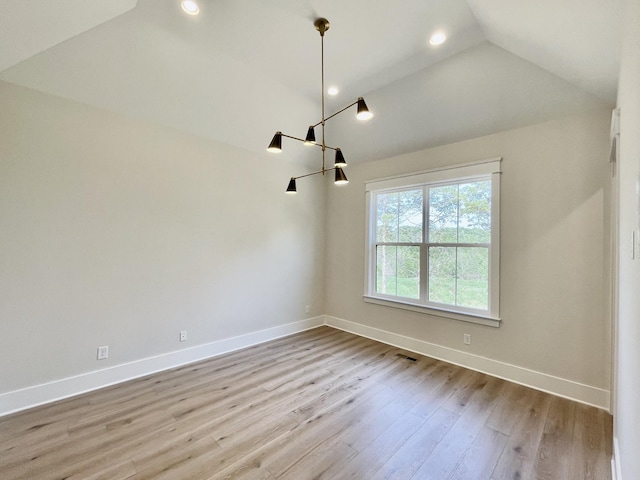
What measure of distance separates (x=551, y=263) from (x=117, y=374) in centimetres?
463

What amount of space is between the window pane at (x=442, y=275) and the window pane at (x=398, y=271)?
20 centimetres

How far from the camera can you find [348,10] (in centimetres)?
227

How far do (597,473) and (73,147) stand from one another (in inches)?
Result: 192

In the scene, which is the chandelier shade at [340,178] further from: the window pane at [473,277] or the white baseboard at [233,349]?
the white baseboard at [233,349]

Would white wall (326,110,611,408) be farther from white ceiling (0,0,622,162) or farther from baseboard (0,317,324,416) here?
baseboard (0,317,324,416)

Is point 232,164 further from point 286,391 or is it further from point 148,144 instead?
point 286,391

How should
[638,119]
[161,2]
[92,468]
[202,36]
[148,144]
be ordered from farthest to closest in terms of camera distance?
[148,144] < [202,36] < [161,2] < [92,468] < [638,119]

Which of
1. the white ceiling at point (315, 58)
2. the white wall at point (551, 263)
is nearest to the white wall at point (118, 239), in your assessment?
the white ceiling at point (315, 58)

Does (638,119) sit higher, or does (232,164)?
(232,164)

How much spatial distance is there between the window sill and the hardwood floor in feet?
1.98

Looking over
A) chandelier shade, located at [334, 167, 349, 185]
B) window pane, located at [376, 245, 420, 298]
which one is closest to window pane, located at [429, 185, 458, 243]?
window pane, located at [376, 245, 420, 298]

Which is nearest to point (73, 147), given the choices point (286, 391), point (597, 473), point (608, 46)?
point (286, 391)

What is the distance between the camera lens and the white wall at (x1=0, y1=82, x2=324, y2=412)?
239cm

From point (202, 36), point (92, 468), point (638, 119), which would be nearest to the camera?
point (638, 119)
